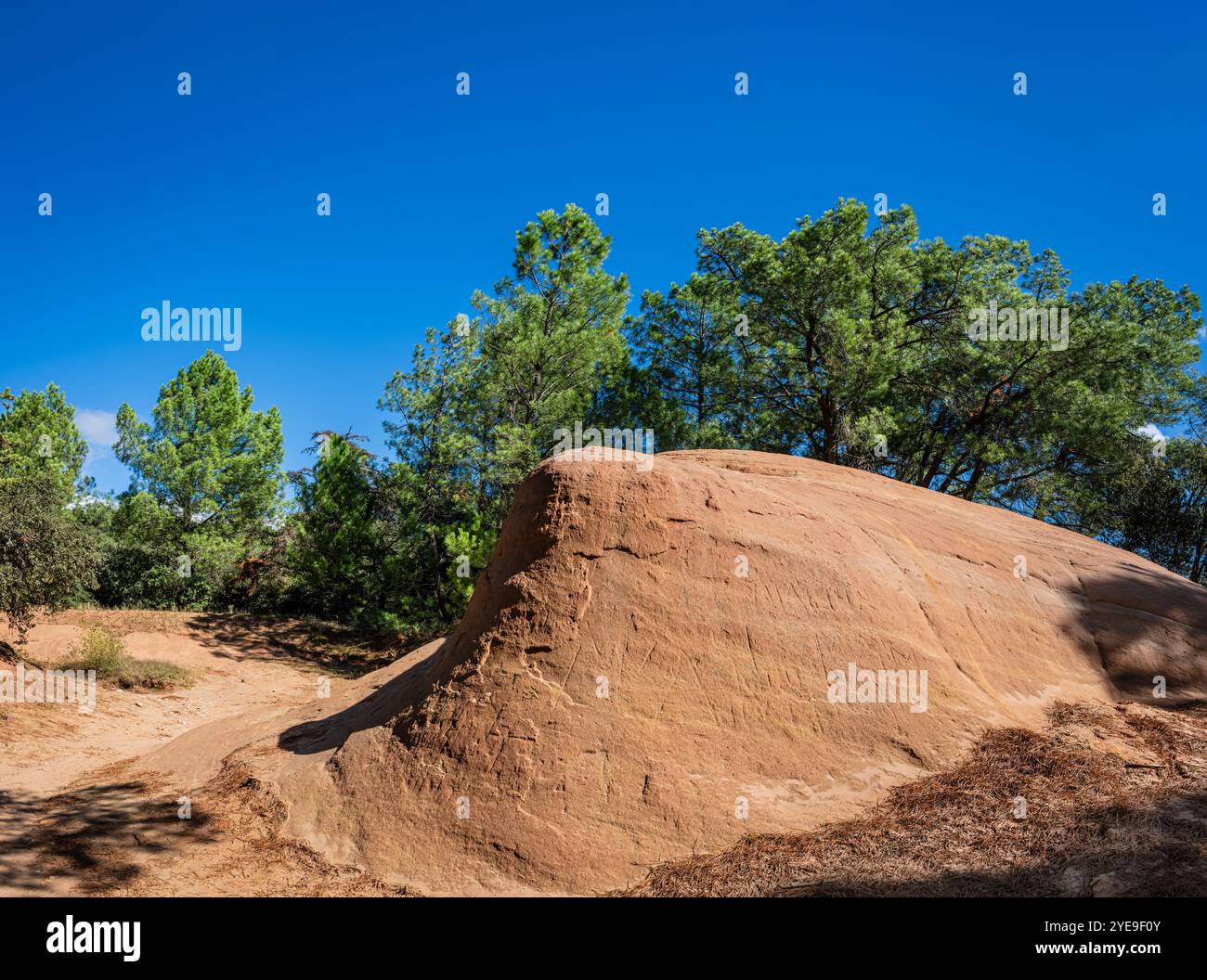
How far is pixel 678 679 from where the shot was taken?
6680mm

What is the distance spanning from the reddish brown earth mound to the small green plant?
7335 millimetres

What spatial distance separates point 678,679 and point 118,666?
13.7 m

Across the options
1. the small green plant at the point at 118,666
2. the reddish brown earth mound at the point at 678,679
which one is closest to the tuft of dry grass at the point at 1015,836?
the reddish brown earth mound at the point at 678,679

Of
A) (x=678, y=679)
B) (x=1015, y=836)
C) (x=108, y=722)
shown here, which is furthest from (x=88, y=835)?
(x=1015, y=836)

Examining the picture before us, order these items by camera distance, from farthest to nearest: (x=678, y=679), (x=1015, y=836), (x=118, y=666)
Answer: (x=118, y=666)
(x=678, y=679)
(x=1015, y=836)

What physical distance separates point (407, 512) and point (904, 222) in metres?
17.4

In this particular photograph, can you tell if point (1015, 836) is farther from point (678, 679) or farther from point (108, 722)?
point (108, 722)

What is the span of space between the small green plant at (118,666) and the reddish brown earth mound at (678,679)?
734 centimetres

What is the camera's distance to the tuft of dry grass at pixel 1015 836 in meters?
4.72

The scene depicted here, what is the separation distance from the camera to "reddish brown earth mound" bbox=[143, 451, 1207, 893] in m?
5.95

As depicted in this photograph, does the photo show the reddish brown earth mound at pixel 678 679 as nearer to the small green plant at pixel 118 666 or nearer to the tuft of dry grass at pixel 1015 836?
the tuft of dry grass at pixel 1015 836

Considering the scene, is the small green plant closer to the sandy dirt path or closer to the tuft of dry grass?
the sandy dirt path
